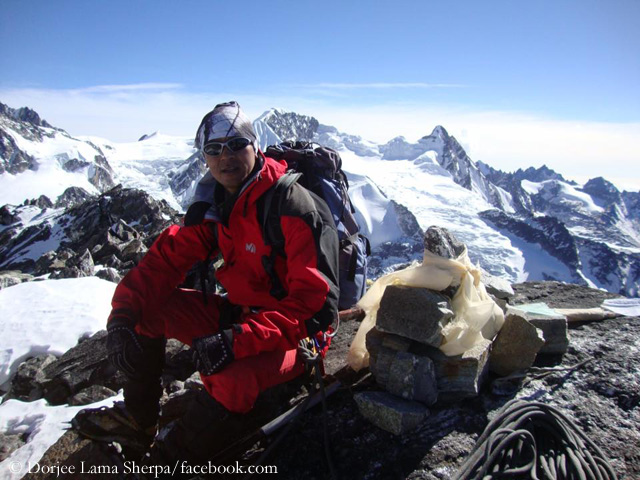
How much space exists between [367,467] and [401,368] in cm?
88

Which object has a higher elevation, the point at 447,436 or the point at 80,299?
Result: the point at 447,436

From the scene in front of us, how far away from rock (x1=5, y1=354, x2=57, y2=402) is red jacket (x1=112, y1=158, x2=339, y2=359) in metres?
2.92

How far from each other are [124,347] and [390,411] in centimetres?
254

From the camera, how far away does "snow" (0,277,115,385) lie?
689cm

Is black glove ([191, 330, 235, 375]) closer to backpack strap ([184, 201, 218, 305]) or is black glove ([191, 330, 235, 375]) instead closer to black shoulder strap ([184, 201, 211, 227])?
backpack strap ([184, 201, 218, 305])

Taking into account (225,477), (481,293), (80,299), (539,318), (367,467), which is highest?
(481,293)

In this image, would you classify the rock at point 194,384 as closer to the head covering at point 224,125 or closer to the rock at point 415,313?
the rock at point 415,313

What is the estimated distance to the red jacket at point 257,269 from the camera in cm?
355

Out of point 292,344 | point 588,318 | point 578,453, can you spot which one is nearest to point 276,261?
point 292,344

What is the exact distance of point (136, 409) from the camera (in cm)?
416

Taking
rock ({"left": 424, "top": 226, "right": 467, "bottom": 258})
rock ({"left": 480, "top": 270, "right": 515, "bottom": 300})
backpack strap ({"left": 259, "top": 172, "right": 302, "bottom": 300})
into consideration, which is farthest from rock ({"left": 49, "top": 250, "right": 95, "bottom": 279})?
rock ({"left": 424, "top": 226, "right": 467, "bottom": 258})

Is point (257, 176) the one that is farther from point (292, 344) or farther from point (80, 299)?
point (80, 299)

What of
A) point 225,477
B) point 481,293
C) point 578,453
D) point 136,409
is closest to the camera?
point 578,453

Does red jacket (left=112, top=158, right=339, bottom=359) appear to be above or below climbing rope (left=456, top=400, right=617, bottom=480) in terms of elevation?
above
